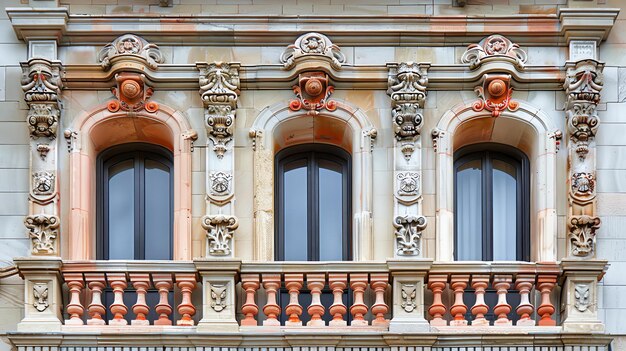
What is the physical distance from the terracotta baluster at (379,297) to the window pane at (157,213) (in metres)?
3.37

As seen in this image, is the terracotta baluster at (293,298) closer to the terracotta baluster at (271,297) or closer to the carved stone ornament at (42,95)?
the terracotta baluster at (271,297)

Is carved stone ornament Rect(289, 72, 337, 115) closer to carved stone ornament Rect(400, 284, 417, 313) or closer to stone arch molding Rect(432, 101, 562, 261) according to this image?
stone arch molding Rect(432, 101, 562, 261)

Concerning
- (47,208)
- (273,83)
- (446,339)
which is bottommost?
(446,339)

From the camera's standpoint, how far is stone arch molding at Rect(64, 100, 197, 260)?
104 feet

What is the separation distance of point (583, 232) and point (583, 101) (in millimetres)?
2036

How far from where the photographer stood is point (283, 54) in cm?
3272

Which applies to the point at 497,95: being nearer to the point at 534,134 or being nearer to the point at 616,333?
the point at 534,134

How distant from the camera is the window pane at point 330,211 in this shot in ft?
107

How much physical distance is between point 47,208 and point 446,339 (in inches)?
247

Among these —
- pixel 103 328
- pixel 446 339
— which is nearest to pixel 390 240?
pixel 446 339

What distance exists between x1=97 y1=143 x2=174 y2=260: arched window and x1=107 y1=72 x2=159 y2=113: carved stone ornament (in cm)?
87

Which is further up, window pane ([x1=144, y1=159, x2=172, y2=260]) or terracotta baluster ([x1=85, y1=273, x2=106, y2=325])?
window pane ([x1=144, y1=159, x2=172, y2=260])

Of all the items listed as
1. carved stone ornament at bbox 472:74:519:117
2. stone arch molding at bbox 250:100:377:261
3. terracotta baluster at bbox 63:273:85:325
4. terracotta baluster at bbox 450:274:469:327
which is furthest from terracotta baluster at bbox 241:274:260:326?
carved stone ornament at bbox 472:74:519:117

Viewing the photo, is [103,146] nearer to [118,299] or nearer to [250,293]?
[118,299]
